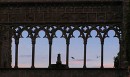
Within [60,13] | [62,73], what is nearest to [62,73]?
[62,73]

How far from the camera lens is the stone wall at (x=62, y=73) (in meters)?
33.1

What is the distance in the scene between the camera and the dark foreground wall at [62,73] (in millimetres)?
33062

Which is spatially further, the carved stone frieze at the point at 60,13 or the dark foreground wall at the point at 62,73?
the carved stone frieze at the point at 60,13

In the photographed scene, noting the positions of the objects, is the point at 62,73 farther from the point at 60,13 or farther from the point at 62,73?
the point at 60,13

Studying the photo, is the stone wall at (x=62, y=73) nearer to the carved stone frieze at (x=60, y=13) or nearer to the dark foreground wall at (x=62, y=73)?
the dark foreground wall at (x=62, y=73)

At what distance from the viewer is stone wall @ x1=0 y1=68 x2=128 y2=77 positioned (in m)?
33.1

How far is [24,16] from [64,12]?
2.79 metres

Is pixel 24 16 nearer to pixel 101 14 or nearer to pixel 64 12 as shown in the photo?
pixel 64 12

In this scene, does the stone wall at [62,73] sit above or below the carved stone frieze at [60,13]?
below

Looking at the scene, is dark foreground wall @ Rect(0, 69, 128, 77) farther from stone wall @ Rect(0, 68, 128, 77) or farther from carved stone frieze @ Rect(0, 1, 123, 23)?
carved stone frieze @ Rect(0, 1, 123, 23)

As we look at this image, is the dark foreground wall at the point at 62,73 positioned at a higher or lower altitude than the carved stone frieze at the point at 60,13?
lower

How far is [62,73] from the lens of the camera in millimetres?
33406

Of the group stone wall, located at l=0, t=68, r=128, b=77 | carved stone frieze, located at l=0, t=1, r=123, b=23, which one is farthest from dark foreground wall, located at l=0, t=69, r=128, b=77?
carved stone frieze, located at l=0, t=1, r=123, b=23

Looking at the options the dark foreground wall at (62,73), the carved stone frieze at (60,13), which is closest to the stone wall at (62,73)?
the dark foreground wall at (62,73)
